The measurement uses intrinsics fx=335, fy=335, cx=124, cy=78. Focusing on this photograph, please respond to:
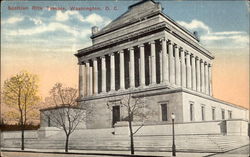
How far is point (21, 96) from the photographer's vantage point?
22.3 m

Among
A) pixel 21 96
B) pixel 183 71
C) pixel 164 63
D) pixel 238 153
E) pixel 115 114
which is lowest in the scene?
pixel 238 153

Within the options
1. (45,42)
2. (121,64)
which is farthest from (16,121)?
(121,64)

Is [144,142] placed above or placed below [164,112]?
below

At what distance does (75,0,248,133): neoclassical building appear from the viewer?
26062mm

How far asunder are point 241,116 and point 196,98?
21.8 feet

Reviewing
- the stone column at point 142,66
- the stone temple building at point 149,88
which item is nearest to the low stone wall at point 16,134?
the stone temple building at point 149,88

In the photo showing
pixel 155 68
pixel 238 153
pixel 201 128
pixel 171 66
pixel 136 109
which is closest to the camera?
pixel 238 153

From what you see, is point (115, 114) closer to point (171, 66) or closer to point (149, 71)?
point (149, 71)

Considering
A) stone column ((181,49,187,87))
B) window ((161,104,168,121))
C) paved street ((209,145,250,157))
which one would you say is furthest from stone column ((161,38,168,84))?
paved street ((209,145,250,157))

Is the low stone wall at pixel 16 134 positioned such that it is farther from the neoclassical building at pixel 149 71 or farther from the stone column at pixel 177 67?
the stone column at pixel 177 67

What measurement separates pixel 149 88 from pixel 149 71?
2.29 m

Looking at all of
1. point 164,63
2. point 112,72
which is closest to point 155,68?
point 164,63

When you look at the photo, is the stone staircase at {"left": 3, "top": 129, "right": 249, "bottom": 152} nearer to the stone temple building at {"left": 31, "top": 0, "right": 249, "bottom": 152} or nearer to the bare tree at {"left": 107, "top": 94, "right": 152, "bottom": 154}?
the stone temple building at {"left": 31, "top": 0, "right": 249, "bottom": 152}

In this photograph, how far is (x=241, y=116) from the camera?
2023cm
